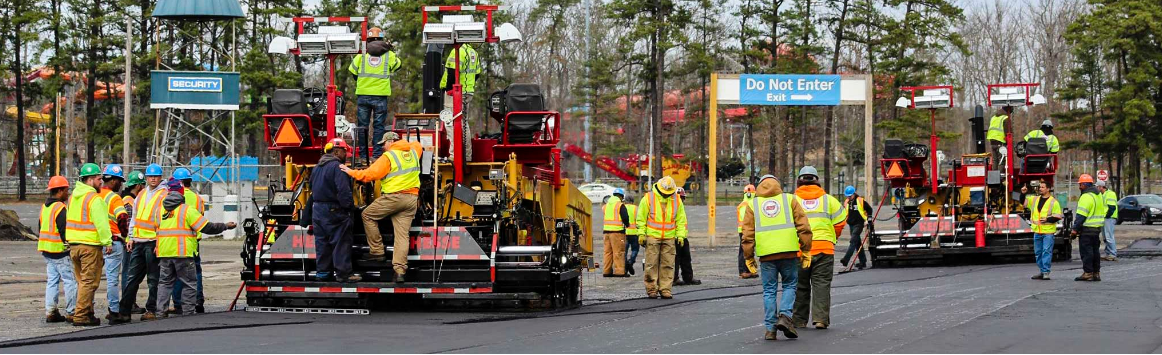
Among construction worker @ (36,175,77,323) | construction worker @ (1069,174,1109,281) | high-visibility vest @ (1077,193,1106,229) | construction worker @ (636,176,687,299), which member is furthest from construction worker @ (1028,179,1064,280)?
construction worker @ (36,175,77,323)

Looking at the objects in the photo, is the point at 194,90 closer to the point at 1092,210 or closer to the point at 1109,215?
the point at 1109,215

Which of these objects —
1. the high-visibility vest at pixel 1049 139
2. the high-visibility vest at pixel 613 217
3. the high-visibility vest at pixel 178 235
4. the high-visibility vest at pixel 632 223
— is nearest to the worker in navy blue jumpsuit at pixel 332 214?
the high-visibility vest at pixel 178 235

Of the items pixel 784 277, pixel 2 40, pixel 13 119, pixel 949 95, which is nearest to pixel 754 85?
pixel 949 95

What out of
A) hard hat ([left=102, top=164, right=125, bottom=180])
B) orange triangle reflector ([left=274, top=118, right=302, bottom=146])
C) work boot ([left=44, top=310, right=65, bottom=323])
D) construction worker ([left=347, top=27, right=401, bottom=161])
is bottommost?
work boot ([left=44, top=310, right=65, bottom=323])

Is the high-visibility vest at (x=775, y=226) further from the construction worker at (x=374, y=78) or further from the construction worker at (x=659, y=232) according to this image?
the construction worker at (x=659, y=232)

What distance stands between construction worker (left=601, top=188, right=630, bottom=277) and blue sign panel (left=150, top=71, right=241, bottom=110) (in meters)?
18.0

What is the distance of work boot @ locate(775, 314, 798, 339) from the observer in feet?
38.2

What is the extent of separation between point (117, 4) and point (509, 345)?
4646cm

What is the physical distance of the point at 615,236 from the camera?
23.0 m

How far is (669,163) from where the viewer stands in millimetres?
62688

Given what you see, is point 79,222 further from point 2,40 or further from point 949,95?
point 2,40

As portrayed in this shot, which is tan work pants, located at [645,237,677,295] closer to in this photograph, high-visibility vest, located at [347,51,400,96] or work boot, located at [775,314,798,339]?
high-visibility vest, located at [347,51,400,96]

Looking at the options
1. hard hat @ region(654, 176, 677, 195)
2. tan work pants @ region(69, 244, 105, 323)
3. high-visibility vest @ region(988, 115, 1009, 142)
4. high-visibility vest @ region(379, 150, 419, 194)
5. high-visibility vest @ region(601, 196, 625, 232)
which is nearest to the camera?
tan work pants @ region(69, 244, 105, 323)

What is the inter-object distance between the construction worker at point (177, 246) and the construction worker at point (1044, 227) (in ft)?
41.0
